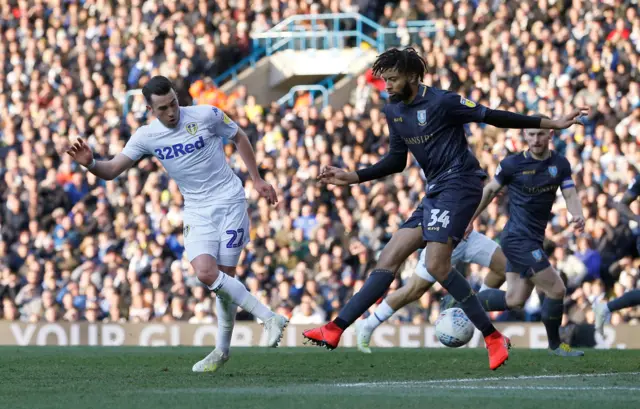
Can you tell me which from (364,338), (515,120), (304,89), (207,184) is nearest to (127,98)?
(304,89)

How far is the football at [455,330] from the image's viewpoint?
1107 cm

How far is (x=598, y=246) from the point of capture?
16.8m

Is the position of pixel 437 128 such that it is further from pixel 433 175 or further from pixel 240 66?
pixel 240 66

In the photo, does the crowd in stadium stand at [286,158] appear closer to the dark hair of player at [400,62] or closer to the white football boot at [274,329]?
the white football boot at [274,329]

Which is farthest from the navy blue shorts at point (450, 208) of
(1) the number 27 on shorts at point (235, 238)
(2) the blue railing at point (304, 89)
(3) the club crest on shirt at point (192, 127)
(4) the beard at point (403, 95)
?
(2) the blue railing at point (304, 89)

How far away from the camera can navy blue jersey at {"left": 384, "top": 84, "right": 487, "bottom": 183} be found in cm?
943

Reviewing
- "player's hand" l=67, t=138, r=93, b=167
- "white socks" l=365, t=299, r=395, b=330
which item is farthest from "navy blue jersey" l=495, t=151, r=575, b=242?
"player's hand" l=67, t=138, r=93, b=167

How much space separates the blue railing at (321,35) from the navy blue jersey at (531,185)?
11.4m

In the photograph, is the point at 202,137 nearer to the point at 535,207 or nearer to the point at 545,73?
the point at 535,207

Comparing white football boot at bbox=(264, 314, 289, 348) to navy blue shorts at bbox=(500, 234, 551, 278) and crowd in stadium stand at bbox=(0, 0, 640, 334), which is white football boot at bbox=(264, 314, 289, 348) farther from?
crowd in stadium stand at bbox=(0, 0, 640, 334)

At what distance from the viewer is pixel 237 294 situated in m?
9.83

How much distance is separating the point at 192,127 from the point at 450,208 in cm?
206

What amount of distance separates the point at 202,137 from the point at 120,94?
48.0ft

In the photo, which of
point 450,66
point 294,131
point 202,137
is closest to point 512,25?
point 450,66
